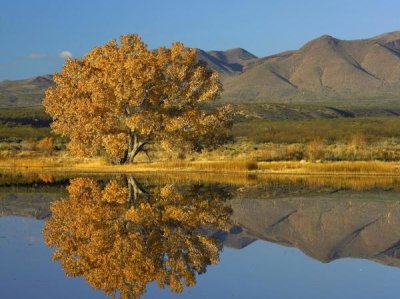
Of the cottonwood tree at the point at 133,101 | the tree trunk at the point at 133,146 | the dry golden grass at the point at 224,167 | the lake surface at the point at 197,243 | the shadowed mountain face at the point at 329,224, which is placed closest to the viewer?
the lake surface at the point at 197,243

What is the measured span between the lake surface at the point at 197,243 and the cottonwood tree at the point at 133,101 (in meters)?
13.6

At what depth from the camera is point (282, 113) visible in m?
160

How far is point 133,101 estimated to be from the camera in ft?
137

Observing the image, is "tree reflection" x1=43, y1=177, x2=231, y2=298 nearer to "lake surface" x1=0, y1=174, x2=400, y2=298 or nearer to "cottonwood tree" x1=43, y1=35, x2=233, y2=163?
"lake surface" x1=0, y1=174, x2=400, y2=298

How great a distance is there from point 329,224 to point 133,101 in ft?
76.8

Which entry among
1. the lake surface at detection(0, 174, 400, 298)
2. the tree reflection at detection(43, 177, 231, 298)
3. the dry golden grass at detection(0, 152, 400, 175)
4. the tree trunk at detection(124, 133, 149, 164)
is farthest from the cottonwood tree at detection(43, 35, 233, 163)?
the tree reflection at detection(43, 177, 231, 298)

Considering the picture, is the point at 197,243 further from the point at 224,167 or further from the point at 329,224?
the point at 224,167

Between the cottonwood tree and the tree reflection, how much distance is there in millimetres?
16075

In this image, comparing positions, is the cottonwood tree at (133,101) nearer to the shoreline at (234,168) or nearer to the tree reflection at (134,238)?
the shoreline at (234,168)

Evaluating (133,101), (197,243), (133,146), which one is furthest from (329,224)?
(133,146)

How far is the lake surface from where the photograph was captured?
41.3ft

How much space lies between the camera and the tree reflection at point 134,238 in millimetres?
12970

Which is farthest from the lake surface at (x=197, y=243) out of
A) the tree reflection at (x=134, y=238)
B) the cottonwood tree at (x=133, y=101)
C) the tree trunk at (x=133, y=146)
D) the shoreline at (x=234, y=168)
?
the tree trunk at (x=133, y=146)

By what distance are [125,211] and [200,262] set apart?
6605mm
